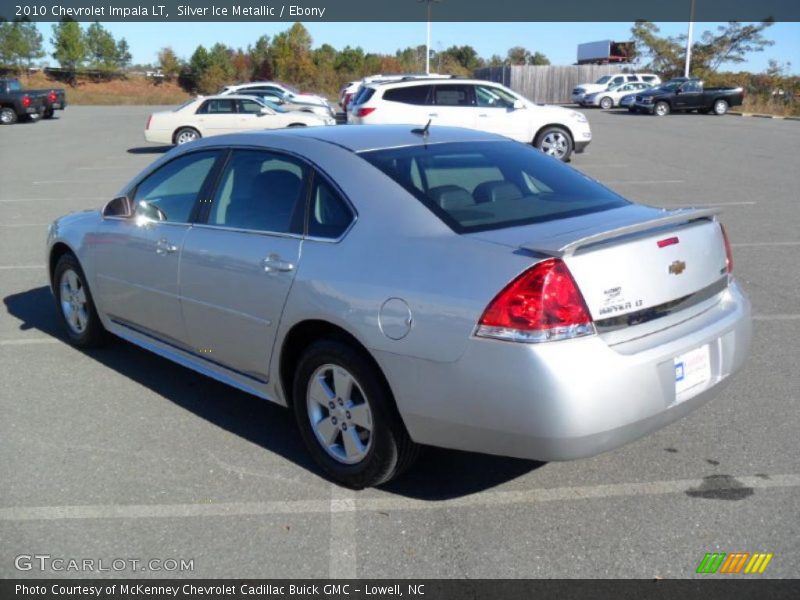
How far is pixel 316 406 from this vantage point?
4020 mm

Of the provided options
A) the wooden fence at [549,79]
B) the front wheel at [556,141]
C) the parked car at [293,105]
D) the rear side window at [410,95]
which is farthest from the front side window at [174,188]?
the wooden fence at [549,79]

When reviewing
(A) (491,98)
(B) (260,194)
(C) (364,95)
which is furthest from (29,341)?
(C) (364,95)

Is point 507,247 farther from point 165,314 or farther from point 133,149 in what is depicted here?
point 133,149

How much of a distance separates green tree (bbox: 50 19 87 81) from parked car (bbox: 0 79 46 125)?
44.2 meters

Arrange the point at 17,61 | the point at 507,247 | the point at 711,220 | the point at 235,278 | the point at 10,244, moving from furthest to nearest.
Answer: the point at 17,61 < the point at 10,244 < the point at 235,278 < the point at 711,220 < the point at 507,247

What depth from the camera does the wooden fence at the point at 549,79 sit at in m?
57.3

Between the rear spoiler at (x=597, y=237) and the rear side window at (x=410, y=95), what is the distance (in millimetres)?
14500

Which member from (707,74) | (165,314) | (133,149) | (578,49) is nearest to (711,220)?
(165,314)

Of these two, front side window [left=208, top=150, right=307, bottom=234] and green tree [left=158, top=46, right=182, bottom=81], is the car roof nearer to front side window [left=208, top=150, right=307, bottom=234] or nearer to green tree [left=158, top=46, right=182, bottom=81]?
front side window [left=208, top=150, right=307, bottom=234]

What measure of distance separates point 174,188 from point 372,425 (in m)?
2.30

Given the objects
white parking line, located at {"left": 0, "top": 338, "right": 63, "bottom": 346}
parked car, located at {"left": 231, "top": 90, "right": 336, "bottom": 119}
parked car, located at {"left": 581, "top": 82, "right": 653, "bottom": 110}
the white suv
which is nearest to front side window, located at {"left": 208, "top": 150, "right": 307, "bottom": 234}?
white parking line, located at {"left": 0, "top": 338, "right": 63, "bottom": 346}

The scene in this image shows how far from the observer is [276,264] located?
407 cm

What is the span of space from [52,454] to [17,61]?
3067 inches

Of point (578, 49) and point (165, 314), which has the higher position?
point (578, 49)
